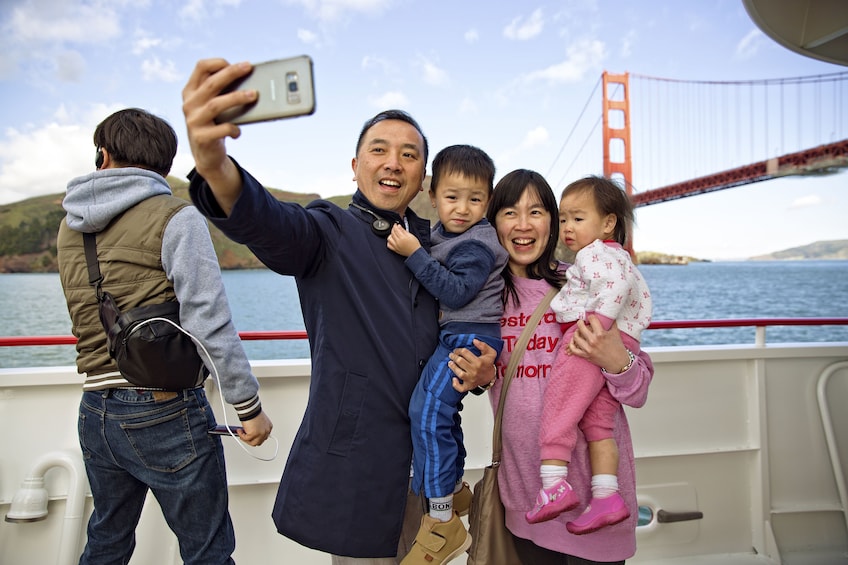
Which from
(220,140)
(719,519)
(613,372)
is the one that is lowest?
(719,519)

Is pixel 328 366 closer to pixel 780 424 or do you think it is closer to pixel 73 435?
pixel 73 435

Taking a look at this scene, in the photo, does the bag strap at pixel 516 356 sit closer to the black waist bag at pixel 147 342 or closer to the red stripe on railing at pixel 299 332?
the red stripe on railing at pixel 299 332

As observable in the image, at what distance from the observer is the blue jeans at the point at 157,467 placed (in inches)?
45.8

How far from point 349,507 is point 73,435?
1.15m

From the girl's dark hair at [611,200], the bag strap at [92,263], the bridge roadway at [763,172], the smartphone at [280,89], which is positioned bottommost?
the bag strap at [92,263]

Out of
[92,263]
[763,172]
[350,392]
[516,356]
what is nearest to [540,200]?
[516,356]

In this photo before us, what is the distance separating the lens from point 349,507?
984 millimetres

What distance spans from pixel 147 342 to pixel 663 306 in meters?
37.4

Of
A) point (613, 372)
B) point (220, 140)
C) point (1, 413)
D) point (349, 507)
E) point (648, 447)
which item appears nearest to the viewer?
point (220, 140)

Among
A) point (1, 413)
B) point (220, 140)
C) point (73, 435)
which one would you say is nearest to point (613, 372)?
point (220, 140)

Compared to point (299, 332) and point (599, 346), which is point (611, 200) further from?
point (299, 332)

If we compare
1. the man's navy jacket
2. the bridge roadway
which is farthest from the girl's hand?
the bridge roadway

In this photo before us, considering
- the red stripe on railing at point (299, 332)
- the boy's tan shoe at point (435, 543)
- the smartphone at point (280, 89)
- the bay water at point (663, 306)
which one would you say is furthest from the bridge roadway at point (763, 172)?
the smartphone at point (280, 89)

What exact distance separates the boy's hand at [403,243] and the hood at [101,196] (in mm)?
556
